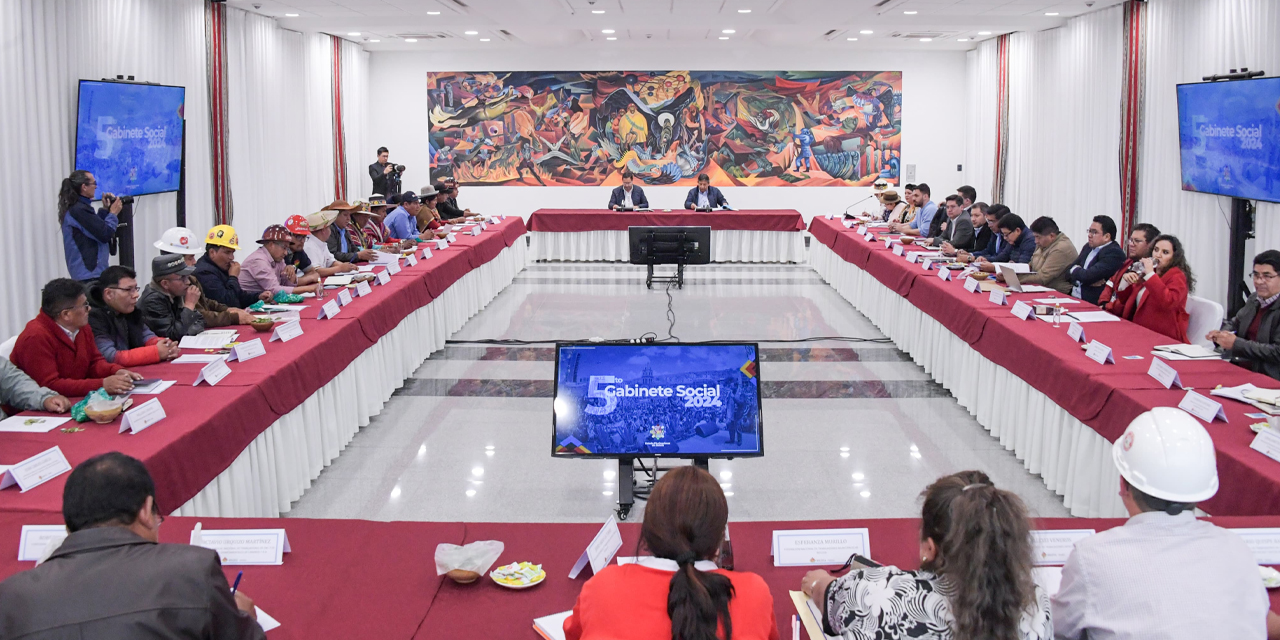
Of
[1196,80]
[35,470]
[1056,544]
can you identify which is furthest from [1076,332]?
[1196,80]

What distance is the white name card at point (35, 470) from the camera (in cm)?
265

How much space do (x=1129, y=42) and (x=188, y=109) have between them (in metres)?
8.78

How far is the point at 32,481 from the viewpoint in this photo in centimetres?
267

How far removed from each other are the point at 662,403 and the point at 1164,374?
197cm

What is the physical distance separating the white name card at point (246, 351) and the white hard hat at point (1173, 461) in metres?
3.40

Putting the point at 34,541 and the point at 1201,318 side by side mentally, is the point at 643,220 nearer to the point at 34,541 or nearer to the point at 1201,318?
the point at 1201,318

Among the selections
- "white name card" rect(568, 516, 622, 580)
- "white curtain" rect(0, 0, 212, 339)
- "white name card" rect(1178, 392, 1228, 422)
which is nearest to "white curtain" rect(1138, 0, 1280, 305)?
"white name card" rect(1178, 392, 1228, 422)

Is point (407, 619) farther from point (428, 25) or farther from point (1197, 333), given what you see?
point (428, 25)

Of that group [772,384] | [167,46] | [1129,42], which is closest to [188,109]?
[167,46]

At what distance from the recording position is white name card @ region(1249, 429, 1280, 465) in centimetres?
289

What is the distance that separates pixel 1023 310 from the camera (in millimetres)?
5016

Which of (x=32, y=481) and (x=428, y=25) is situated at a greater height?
(x=428, y=25)

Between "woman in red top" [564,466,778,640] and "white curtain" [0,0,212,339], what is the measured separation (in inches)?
248

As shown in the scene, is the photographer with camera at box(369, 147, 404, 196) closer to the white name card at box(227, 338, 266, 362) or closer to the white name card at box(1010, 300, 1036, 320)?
the white name card at box(227, 338, 266, 362)
